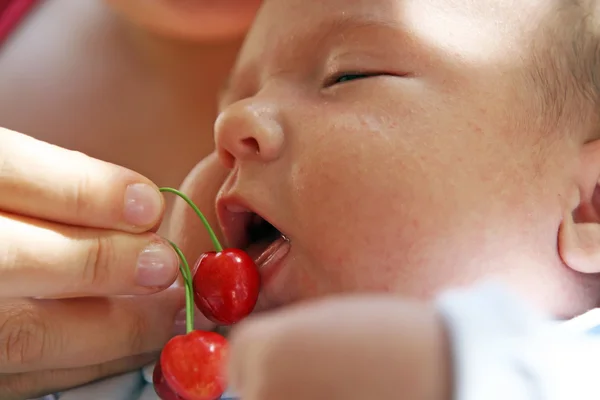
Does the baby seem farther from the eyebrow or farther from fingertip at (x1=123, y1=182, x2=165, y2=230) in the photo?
fingertip at (x1=123, y1=182, x2=165, y2=230)

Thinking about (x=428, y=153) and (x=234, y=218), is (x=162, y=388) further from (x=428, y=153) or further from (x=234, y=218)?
(x=428, y=153)

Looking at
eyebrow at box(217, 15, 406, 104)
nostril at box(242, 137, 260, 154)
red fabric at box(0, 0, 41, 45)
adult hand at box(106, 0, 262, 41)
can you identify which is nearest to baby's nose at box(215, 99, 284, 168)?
nostril at box(242, 137, 260, 154)

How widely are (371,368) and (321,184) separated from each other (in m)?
0.32

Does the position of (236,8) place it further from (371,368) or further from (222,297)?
(371,368)

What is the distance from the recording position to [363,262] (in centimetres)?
63

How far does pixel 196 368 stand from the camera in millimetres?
572

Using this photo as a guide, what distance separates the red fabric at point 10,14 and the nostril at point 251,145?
97 cm

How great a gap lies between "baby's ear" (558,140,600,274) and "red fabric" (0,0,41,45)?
1.25 metres

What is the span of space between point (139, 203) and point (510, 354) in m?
0.39

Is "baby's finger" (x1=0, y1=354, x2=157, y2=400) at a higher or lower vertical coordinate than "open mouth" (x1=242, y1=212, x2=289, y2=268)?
lower

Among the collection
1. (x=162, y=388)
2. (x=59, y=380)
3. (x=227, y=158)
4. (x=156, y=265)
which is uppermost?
(x=227, y=158)

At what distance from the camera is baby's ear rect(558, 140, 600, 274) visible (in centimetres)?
65

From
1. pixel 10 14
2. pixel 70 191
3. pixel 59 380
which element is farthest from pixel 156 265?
pixel 10 14

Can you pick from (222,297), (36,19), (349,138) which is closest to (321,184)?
(349,138)
